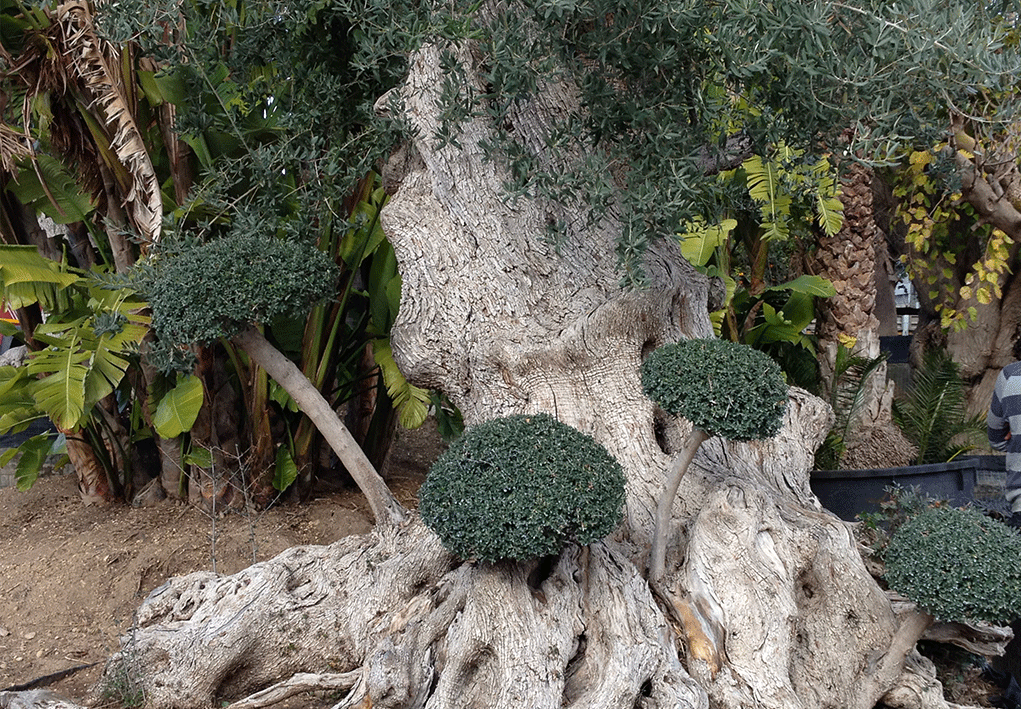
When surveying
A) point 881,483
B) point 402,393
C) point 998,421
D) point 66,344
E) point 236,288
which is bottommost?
point 881,483

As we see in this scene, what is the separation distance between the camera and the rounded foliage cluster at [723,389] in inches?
130

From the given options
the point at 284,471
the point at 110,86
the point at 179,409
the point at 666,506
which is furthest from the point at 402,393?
the point at 666,506

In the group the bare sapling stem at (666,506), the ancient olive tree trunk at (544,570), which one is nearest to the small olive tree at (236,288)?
the ancient olive tree trunk at (544,570)

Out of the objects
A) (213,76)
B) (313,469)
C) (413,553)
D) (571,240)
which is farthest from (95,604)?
(571,240)

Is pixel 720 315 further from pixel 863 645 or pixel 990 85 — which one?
pixel 990 85

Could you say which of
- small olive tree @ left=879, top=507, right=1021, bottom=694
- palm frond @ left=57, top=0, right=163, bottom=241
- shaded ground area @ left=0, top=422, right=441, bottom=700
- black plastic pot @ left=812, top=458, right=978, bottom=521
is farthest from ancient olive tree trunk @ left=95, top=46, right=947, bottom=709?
palm frond @ left=57, top=0, right=163, bottom=241

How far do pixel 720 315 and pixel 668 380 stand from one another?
130 inches

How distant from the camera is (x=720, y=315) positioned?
6.53 meters

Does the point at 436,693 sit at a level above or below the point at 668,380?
below

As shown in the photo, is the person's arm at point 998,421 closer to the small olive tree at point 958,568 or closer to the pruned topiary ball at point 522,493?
the small olive tree at point 958,568

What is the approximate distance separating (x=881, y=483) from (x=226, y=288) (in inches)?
177

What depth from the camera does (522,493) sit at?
3281mm

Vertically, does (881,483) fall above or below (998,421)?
below

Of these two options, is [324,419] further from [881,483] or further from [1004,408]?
[881,483]
